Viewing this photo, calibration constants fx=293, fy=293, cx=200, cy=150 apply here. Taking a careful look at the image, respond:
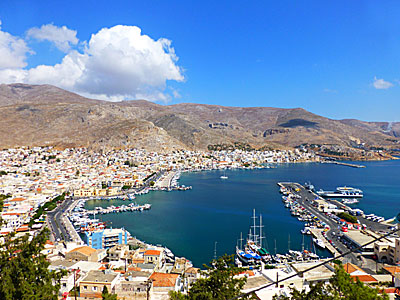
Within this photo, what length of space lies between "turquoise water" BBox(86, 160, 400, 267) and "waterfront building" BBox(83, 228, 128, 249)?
109 centimetres

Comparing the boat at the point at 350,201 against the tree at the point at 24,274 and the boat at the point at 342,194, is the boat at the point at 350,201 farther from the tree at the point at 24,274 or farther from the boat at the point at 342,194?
the tree at the point at 24,274

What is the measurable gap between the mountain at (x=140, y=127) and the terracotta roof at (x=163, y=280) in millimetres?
38275

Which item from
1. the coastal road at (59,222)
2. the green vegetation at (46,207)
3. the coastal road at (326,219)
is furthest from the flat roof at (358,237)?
the green vegetation at (46,207)

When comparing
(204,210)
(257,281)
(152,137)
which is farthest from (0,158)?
(257,281)

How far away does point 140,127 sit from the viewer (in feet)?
161

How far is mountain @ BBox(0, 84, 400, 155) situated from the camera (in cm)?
4862

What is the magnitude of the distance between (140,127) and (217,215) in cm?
3609

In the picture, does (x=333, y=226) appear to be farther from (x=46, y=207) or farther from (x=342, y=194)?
(x=46, y=207)

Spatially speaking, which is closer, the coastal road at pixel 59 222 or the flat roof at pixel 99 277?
the flat roof at pixel 99 277

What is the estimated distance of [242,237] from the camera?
37.3 feet

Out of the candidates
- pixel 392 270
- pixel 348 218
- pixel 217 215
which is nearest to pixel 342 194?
pixel 348 218

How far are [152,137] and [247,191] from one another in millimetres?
27705

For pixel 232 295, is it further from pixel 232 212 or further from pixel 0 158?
pixel 0 158

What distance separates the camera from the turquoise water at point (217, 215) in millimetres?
10789
